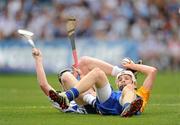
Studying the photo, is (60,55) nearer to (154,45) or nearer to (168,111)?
(154,45)

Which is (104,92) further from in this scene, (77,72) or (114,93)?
(77,72)

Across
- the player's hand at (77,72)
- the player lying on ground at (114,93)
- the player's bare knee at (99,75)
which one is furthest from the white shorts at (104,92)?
the player's hand at (77,72)

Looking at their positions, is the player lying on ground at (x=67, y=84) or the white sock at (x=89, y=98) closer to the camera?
the player lying on ground at (x=67, y=84)

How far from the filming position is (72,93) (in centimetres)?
1216

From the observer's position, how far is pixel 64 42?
30.1 m

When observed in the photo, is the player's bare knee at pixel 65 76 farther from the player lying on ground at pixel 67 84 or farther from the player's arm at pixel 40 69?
the player's arm at pixel 40 69

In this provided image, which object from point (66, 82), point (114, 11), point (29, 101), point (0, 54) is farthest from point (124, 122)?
point (114, 11)

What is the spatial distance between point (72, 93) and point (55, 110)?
90.5 inches

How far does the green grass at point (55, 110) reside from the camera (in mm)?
11741

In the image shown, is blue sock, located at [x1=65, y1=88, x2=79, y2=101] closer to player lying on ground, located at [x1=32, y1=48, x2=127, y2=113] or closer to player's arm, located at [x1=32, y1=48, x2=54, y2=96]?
player lying on ground, located at [x1=32, y1=48, x2=127, y2=113]

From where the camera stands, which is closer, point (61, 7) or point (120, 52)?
point (120, 52)

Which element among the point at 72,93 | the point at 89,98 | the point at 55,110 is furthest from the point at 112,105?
the point at 55,110

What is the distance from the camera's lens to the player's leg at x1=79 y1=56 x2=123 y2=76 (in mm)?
13469

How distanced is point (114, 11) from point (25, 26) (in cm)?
383
